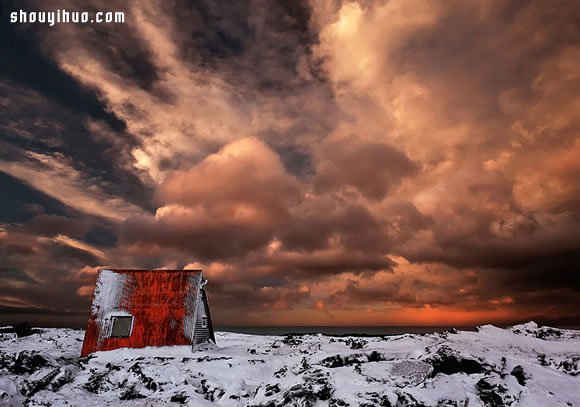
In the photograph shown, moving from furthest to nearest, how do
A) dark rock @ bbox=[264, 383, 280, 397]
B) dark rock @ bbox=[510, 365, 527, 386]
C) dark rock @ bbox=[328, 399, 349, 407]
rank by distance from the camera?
dark rock @ bbox=[510, 365, 527, 386] < dark rock @ bbox=[264, 383, 280, 397] < dark rock @ bbox=[328, 399, 349, 407]

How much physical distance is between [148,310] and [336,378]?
16.0 m

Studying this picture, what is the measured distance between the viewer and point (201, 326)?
24469mm

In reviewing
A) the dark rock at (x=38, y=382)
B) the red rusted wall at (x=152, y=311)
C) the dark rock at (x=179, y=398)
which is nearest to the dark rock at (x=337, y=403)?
the dark rock at (x=179, y=398)

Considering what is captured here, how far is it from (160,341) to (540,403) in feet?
62.4

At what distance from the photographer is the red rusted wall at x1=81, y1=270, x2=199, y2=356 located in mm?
22484

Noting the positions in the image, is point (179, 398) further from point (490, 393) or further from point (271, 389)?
point (490, 393)

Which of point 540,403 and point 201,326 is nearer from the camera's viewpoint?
point 540,403

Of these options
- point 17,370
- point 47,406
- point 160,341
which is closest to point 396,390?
point 47,406

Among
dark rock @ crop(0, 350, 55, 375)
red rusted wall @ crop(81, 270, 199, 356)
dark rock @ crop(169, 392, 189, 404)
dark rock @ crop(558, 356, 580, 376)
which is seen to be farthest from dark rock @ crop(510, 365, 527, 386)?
dark rock @ crop(0, 350, 55, 375)

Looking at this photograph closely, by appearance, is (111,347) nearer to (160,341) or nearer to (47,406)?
(160,341)

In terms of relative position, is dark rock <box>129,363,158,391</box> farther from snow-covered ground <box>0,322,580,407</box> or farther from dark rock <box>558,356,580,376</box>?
dark rock <box>558,356,580,376</box>

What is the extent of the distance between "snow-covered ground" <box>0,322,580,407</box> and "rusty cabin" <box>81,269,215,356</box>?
2572 mm

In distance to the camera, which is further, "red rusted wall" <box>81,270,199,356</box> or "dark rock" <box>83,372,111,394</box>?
"red rusted wall" <box>81,270,199,356</box>

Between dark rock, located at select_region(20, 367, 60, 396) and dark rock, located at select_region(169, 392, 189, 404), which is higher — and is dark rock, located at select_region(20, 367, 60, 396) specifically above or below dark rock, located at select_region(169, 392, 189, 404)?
above
